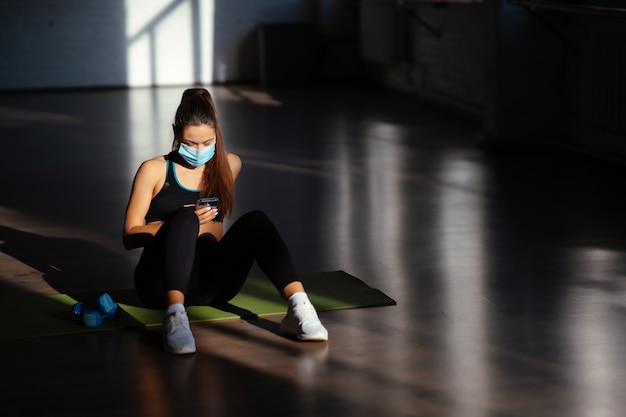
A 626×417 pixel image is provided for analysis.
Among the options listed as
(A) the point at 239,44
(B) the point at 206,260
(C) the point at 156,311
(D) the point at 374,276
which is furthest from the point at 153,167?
(A) the point at 239,44

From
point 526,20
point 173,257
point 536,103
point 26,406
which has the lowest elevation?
point 26,406

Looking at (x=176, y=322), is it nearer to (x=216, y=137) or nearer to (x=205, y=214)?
(x=205, y=214)

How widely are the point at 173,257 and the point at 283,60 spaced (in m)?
9.40

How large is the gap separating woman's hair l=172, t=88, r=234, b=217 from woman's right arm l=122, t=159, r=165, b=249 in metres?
0.12

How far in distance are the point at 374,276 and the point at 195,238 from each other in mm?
994

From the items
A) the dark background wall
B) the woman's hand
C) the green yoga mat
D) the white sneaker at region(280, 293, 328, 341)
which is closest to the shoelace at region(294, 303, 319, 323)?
the white sneaker at region(280, 293, 328, 341)

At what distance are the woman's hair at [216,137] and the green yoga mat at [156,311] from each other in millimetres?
342

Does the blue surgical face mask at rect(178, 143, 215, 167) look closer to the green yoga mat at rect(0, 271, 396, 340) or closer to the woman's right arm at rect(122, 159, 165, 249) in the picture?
the woman's right arm at rect(122, 159, 165, 249)

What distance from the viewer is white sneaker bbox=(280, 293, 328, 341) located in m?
3.24

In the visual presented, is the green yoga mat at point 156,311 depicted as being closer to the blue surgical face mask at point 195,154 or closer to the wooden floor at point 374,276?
the wooden floor at point 374,276

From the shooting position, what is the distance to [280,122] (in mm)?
9062

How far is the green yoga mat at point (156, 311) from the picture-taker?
344 centimetres

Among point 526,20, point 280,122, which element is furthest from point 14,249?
point 280,122

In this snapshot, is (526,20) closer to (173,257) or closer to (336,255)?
(336,255)
